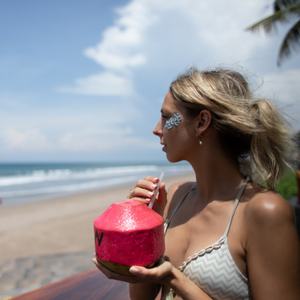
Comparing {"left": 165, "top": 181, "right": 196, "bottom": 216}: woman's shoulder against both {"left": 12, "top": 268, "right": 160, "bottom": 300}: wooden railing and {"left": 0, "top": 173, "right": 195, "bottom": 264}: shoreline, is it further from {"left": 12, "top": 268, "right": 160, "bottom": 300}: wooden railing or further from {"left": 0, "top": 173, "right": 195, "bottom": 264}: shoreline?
{"left": 0, "top": 173, "right": 195, "bottom": 264}: shoreline

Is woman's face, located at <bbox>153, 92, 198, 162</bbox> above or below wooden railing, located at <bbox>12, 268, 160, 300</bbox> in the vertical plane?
above

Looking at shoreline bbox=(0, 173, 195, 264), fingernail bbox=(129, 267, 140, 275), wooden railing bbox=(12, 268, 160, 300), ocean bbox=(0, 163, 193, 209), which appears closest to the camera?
fingernail bbox=(129, 267, 140, 275)

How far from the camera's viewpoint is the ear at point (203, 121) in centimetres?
160

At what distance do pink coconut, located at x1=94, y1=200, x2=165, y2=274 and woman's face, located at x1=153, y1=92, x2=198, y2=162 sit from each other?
1.86 feet

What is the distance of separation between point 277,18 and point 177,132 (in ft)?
35.8

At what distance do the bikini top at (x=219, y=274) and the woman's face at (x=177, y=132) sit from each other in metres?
0.54

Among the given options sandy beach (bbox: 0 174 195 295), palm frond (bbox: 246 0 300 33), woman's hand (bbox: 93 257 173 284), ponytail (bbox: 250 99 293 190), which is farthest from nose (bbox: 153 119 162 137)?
palm frond (bbox: 246 0 300 33)

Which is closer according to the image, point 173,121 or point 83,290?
point 173,121

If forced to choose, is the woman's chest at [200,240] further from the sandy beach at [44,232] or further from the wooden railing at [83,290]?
the sandy beach at [44,232]

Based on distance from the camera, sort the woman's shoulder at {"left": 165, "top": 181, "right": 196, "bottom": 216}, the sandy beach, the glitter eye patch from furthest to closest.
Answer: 1. the sandy beach
2. the woman's shoulder at {"left": 165, "top": 181, "right": 196, "bottom": 216}
3. the glitter eye patch

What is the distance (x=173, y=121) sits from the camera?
64.4 inches

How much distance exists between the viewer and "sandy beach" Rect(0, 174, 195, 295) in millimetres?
5000

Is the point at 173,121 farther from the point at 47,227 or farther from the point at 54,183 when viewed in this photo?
the point at 54,183

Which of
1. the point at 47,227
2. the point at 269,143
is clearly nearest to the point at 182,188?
the point at 269,143
